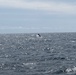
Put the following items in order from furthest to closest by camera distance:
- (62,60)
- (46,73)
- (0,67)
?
(62,60), (0,67), (46,73)

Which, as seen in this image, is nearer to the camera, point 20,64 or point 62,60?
point 20,64

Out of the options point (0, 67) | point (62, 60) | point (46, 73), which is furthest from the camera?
point (62, 60)

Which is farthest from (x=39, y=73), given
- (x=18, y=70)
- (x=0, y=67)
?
(x=0, y=67)

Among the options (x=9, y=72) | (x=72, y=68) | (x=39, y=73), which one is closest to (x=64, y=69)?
(x=72, y=68)

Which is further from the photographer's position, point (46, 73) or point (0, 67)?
point (0, 67)

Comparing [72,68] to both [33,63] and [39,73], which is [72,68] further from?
[33,63]

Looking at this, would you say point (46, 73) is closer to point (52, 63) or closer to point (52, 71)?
point (52, 71)

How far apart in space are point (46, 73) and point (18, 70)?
13.1 ft

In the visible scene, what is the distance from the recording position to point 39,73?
127 ft

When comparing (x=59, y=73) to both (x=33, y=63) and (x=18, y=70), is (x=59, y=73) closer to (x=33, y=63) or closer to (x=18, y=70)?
(x=18, y=70)

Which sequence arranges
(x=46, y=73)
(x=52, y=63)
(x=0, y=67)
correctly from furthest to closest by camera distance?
1. (x=52, y=63)
2. (x=0, y=67)
3. (x=46, y=73)

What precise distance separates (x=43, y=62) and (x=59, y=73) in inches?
374

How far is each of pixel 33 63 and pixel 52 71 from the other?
301 inches

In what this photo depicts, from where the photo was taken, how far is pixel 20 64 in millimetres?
46062
